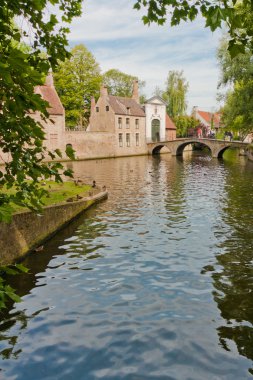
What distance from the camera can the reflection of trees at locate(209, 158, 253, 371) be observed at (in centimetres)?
723

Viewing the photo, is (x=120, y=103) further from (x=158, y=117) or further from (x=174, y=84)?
(x=174, y=84)

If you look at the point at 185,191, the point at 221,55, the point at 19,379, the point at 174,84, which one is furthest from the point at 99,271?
the point at 174,84

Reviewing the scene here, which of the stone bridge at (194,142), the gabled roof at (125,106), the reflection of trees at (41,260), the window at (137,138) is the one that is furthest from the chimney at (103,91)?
the reflection of trees at (41,260)

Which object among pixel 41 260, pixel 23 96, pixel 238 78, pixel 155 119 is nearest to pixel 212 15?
pixel 23 96

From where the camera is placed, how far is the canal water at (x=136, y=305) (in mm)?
6395

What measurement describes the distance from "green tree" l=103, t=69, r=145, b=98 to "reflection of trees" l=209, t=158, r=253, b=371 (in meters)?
65.7

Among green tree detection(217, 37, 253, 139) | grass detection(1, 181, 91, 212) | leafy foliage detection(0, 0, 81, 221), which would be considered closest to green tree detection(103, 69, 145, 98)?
green tree detection(217, 37, 253, 139)

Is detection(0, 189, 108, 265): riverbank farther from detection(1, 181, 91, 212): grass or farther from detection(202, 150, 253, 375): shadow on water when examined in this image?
detection(202, 150, 253, 375): shadow on water

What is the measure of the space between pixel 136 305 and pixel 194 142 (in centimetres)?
5402

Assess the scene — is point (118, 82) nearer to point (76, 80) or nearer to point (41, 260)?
point (76, 80)

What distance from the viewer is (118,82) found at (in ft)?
260

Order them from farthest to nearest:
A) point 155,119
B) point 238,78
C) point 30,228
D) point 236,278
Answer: point 155,119
point 238,78
point 30,228
point 236,278

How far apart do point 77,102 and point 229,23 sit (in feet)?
194

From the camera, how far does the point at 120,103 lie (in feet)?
205
